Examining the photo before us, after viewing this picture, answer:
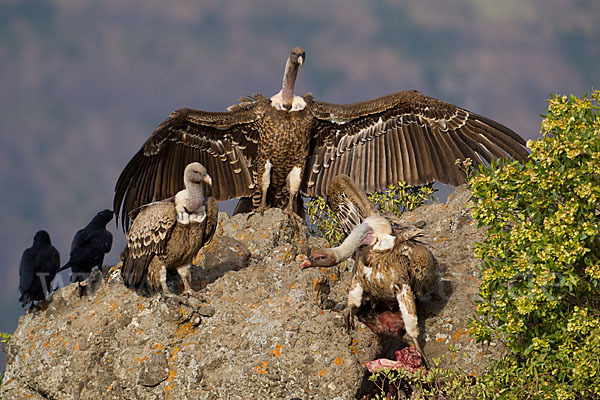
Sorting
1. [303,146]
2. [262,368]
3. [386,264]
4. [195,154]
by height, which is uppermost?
[195,154]

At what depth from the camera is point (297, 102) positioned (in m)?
9.38

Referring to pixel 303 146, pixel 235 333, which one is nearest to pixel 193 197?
pixel 235 333

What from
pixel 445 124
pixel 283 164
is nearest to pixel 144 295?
pixel 283 164

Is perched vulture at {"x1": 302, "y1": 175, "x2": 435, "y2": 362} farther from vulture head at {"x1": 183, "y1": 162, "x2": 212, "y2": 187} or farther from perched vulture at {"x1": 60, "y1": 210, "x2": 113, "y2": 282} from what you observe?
perched vulture at {"x1": 60, "y1": 210, "x2": 113, "y2": 282}

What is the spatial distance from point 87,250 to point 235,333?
2694 millimetres

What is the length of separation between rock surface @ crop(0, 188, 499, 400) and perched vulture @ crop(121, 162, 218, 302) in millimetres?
330

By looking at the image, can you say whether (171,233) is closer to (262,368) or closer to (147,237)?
(147,237)

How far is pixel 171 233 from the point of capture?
709cm

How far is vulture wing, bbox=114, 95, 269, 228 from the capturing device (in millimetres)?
9516

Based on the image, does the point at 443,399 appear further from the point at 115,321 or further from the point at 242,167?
the point at 242,167

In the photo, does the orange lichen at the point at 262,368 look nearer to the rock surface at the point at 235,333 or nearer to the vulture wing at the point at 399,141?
the rock surface at the point at 235,333

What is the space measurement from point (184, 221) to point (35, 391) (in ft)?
8.06

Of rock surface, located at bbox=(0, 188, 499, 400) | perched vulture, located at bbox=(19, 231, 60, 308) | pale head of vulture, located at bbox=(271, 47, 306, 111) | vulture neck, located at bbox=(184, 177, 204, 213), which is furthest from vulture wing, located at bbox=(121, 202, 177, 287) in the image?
pale head of vulture, located at bbox=(271, 47, 306, 111)

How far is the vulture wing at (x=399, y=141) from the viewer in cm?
941
